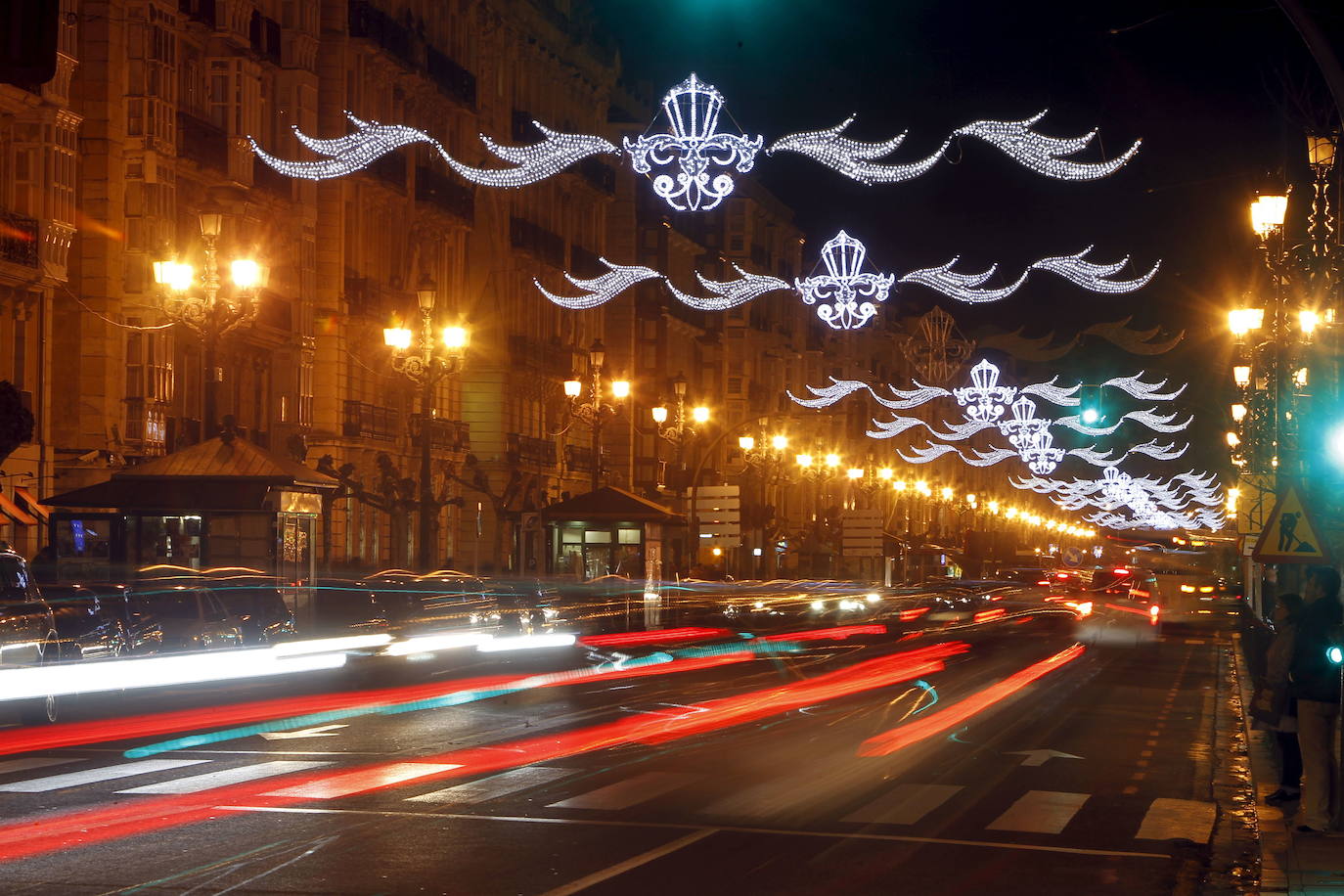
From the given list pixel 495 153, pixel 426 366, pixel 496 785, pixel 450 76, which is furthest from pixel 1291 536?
pixel 450 76

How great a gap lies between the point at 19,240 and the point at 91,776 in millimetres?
23408

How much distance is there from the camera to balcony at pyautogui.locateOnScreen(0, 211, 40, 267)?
36.1 m

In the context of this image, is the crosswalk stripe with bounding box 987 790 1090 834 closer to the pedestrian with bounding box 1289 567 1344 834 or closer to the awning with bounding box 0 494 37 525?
Result: the pedestrian with bounding box 1289 567 1344 834

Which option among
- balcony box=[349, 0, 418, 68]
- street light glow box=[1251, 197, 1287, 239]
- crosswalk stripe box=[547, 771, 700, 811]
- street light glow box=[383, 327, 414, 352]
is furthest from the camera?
balcony box=[349, 0, 418, 68]

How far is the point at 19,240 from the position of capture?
36.5m

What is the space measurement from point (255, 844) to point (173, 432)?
105 feet

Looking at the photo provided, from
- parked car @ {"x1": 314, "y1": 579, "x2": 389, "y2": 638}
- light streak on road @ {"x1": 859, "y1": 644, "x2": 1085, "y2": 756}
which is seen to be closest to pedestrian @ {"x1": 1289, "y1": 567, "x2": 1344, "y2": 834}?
light streak on road @ {"x1": 859, "y1": 644, "x2": 1085, "y2": 756}

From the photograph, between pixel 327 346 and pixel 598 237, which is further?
pixel 598 237

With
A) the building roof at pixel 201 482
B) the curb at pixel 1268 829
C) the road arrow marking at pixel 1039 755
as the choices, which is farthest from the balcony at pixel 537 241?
the road arrow marking at pixel 1039 755

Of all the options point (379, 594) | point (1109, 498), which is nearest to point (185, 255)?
point (379, 594)

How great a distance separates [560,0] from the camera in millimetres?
67875

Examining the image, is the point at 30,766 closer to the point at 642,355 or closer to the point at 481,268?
the point at 481,268

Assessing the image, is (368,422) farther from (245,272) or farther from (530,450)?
(245,272)

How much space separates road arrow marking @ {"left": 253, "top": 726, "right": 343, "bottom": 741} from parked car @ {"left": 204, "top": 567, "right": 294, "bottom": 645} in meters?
6.93
